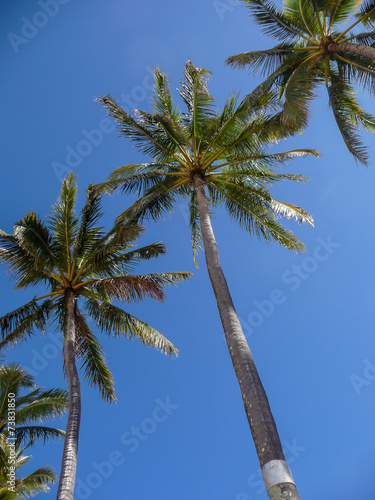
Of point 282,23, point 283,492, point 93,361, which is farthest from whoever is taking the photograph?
point 93,361

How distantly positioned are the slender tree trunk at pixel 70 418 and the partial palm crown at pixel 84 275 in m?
0.77

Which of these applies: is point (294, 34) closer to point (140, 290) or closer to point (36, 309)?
point (140, 290)

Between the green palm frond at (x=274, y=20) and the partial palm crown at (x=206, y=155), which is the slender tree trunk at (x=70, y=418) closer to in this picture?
the partial palm crown at (x=206, y=155)

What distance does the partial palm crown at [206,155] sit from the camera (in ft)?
40.9

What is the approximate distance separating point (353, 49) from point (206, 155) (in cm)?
484

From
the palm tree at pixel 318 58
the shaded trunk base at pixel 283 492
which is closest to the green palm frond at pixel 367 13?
the palm tree at pixel 318 58

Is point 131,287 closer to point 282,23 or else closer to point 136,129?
point 136,129

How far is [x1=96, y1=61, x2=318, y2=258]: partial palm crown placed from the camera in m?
12.5

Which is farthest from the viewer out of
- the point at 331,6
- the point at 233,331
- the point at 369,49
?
the point at 331,6

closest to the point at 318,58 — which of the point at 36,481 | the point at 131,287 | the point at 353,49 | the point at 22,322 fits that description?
the point at 353,49

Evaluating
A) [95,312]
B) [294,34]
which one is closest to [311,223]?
[294,34]

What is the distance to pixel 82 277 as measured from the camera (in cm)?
1366

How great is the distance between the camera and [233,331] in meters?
8.28

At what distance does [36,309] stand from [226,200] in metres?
6.88
